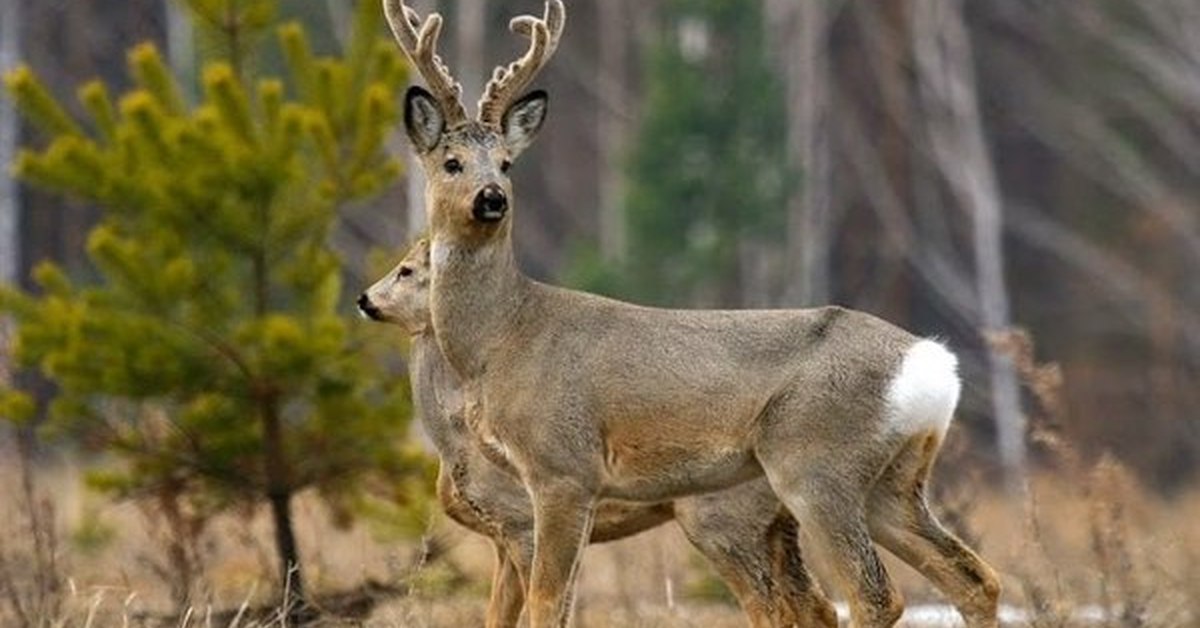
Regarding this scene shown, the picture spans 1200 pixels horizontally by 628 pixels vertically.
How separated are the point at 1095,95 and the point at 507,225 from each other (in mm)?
27285

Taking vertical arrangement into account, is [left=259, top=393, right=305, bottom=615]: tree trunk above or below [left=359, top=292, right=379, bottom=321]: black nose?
below

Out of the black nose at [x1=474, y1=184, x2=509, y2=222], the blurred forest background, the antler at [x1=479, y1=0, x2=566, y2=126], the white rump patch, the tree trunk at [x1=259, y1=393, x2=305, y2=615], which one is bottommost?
the blurred forest background

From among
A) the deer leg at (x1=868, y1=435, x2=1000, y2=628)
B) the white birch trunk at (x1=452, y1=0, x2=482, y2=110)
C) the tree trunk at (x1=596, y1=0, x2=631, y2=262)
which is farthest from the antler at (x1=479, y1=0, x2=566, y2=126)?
the tree trunk at (x1=596, y1=0, x2=631, y2=262)

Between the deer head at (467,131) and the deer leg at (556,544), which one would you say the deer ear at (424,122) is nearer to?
the deer head at (467,131)

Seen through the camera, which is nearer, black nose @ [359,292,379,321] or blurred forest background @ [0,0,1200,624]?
black nose @ [359,292,379,321]

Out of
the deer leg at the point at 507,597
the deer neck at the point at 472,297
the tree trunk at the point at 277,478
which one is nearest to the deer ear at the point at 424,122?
the deer neck at the point at 472,297

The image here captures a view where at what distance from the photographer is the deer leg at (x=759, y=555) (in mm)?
11086

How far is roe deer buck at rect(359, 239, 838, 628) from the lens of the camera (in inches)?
437

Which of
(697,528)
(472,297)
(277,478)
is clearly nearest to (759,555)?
(697,528)

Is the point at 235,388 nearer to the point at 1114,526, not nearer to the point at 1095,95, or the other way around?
the point at 1114,526

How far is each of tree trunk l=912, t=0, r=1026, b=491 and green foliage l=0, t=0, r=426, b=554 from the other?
15754 mm

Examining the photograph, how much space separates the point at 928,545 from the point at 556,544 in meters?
1.44

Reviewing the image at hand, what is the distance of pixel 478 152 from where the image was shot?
34.4 ft

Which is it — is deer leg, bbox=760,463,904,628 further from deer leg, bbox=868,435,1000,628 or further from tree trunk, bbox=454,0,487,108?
tree trunk, bbox=454,0,487,108
